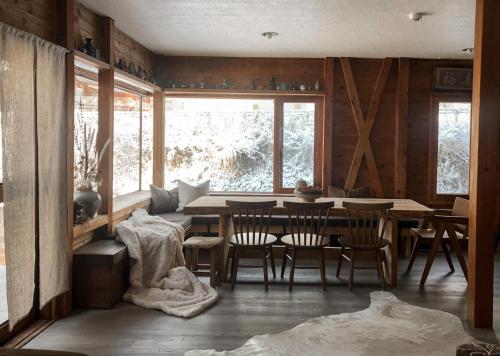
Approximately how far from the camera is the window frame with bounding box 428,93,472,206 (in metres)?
6.87

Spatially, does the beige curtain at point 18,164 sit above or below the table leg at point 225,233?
above

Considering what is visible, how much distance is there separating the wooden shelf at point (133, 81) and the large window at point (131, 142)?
12cm

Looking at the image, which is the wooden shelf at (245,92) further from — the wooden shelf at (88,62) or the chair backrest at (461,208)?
the chair backrest at (461,208)

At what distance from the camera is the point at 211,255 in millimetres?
4637

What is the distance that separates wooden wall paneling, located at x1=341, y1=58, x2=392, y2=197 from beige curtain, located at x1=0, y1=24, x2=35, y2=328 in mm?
4612

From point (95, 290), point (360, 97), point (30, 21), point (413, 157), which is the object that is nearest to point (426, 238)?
point (413, 157)

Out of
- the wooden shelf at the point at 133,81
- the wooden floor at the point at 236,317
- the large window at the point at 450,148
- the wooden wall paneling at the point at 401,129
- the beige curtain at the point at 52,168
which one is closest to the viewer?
the wooden floor at the point at 236,317

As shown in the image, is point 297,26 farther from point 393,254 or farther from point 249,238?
point 393,254

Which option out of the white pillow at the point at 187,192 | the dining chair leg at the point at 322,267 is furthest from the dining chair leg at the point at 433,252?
the white pillow at the point at 187,192

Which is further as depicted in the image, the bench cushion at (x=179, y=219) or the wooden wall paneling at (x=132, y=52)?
the bench cushion at (x=179, y=219)

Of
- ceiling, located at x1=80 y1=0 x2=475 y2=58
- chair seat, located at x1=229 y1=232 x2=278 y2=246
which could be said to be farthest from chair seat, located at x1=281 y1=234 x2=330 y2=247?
ceiling, located at x1=80 y1=0 x2=475 y2=58

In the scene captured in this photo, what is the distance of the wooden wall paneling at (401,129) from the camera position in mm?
6809

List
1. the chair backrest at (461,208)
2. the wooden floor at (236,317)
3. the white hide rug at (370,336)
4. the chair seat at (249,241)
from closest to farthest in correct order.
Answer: the white hide rug at (370,336) → the wooden floor at (236,317) → the chair seat at (249,241) → the chair backrest at (461,208)

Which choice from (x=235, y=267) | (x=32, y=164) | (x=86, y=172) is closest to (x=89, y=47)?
(x=86, y=172)
